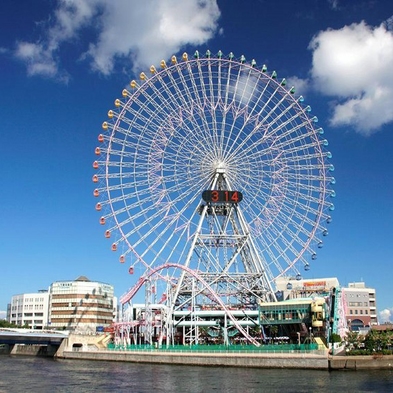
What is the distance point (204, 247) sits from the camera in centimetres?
10244

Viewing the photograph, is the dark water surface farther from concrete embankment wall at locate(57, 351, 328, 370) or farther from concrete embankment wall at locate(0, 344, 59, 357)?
concrete embankment wall at locate(0, 344, 59, 357)

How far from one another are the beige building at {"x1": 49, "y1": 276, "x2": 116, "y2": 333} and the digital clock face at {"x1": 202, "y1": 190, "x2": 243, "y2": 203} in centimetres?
8810

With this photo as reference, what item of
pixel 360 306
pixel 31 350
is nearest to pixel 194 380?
pixel 31 350

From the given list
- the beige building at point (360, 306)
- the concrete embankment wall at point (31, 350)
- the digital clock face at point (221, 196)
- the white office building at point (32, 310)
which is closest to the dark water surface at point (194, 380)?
the digital clock face at point (221, 196)

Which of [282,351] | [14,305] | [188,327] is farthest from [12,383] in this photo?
[14,305]

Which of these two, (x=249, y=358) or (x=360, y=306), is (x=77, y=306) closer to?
(x=360, y=306)

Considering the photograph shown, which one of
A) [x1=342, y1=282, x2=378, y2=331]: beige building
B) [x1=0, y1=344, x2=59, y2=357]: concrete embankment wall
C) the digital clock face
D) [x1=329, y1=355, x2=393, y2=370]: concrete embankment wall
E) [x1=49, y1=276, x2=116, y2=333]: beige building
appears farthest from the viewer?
[x1=49, y1=276, x2=116, y2=333]: beige building

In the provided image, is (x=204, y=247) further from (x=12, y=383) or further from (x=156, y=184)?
(x=12, y=383)

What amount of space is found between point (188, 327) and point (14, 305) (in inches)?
4494

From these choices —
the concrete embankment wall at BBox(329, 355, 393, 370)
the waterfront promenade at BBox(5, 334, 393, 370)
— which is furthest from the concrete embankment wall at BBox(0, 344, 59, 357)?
the concrete embankment wall at BBox(329, 355, 393, 370)

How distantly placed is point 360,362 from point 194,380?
23624 millimetres

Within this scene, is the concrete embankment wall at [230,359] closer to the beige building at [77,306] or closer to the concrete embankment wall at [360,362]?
the concrete embankment wall at [360,362]

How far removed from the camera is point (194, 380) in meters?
63.1

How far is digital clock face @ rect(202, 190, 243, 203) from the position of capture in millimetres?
98500
